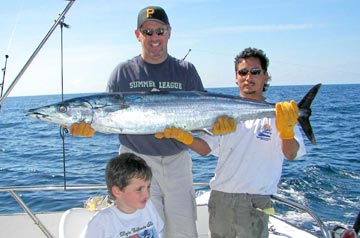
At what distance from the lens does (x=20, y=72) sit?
3.82 m

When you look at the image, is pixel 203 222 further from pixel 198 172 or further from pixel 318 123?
pixel 318 123

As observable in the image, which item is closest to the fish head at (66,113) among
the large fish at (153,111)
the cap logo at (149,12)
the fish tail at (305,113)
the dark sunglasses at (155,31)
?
the large fish at (153,111)

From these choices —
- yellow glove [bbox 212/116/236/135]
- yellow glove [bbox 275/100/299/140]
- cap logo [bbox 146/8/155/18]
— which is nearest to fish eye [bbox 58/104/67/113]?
cap logo [bbox 146/8/155/18]

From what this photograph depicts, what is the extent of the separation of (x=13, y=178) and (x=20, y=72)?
7.90m

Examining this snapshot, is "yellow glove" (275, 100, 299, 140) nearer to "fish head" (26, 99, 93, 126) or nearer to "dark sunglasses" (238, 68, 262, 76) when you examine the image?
"dark sunglasses" (238, 68, 262, 76)

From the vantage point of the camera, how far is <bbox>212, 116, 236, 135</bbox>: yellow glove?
346 centimetres

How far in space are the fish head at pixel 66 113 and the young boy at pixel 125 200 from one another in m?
0.66

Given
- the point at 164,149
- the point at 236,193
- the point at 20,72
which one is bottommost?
the point at 236,193

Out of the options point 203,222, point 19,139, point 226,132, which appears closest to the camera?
point 226,132

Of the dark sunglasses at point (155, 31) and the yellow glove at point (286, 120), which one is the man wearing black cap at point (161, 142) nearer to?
the dark sunglasses at point (155, 31)

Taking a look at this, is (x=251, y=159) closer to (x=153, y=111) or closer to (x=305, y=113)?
(x=305, y=113)

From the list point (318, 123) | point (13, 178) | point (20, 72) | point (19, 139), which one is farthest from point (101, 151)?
point (318, 123)

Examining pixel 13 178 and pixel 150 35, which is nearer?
pixel 150 35

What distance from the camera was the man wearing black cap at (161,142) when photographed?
12.2 feet
